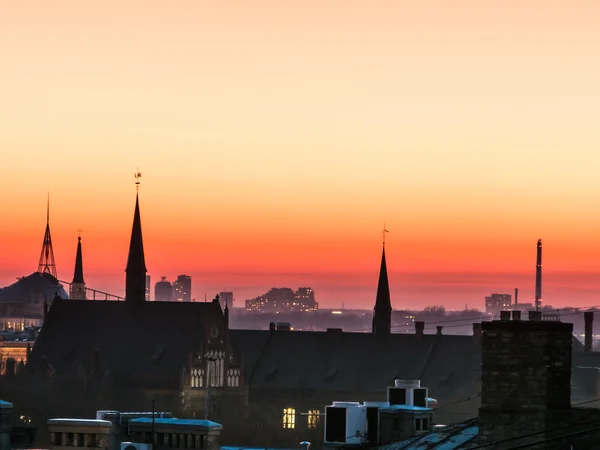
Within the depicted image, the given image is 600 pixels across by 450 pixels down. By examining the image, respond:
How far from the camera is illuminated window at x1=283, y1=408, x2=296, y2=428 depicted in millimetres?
186875

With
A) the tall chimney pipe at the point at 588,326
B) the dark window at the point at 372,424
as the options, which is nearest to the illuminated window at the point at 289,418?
the tall chimney pipe at the point at 588,326

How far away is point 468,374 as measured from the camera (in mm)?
182875

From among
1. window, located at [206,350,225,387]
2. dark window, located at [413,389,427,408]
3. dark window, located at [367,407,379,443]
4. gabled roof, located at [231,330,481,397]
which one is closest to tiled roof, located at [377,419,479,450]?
dark window, located at [367,407,379,443]

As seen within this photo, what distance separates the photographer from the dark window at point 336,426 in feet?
205

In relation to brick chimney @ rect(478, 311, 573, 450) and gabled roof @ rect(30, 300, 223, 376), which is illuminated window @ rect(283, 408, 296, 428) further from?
brick chimney @ rect(478, 311, 573, 450)

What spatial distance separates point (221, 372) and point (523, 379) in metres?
160

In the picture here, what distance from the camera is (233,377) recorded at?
194625 millimetres

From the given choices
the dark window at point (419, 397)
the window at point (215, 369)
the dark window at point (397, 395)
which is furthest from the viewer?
the window at point (215, 369)

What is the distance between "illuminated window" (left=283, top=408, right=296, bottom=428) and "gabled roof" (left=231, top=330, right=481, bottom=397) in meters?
4.27

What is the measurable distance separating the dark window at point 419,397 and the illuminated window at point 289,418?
112 m

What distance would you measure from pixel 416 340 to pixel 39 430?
4270 centimetres

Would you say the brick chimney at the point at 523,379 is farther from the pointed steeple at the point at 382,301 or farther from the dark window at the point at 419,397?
the pointed steeple at the point at 382,301

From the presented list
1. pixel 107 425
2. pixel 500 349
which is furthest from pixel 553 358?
pixel 107 425

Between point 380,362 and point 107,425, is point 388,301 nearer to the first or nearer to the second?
point 380,362
